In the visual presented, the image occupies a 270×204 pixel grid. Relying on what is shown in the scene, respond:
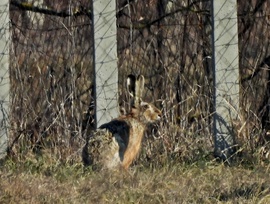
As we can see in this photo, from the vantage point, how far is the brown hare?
788 cm

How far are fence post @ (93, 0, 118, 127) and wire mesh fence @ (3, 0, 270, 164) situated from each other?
440mm

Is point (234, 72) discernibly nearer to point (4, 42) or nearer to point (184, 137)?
point (184, 137)

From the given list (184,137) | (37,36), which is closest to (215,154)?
(184,137)

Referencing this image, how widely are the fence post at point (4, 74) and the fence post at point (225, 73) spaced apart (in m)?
2.14

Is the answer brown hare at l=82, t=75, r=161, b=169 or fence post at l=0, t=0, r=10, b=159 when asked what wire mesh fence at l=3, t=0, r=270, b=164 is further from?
brown hare at l=82, t=75, r=161, b=169

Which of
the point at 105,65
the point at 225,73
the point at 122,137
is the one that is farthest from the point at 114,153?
the point at 225,73

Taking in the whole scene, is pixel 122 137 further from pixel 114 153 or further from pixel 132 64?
pixel 132 64

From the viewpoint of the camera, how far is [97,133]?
26.2 ft

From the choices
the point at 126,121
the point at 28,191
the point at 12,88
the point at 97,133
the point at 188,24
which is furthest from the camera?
the point at 188,24

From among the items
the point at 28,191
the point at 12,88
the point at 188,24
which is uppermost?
the point at 188,24

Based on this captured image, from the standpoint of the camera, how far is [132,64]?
10594mm

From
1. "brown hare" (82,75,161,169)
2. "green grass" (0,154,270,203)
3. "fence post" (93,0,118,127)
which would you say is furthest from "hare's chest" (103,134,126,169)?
"fence post" (93,0,118,127)

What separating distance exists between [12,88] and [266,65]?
293 cm

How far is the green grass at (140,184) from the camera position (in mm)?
6465
